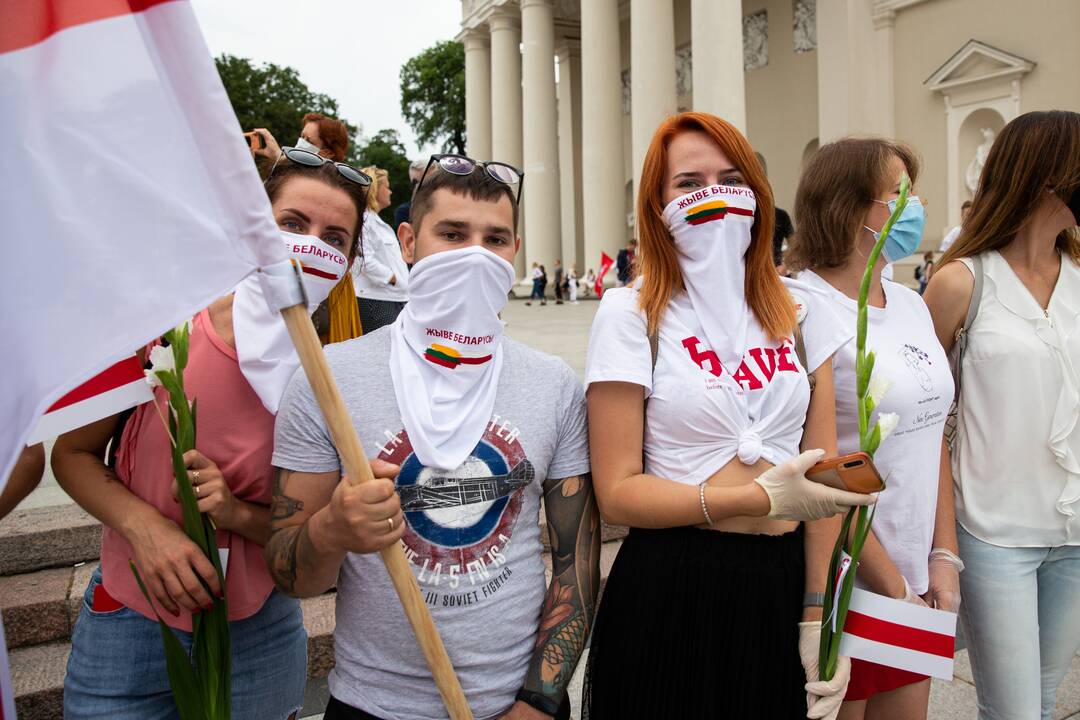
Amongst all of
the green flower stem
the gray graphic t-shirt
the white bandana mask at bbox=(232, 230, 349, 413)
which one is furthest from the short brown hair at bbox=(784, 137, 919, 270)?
the white bandana mask at bbox=(232, 230, 349, 413)

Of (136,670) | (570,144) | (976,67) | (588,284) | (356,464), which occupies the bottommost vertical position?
(136,670)

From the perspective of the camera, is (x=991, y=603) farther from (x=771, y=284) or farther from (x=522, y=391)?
(x=522, y=391)

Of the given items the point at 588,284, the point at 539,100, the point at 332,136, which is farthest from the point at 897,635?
the point at 539,100

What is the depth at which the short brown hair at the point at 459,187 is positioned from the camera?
199 cm

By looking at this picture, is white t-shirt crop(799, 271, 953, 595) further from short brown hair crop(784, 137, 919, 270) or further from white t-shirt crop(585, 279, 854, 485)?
white t-shirt crop(585, 279, 854, 485)

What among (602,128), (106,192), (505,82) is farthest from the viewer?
(505,82)

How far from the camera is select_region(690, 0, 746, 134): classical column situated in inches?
805

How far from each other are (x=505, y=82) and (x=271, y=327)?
34136 mm

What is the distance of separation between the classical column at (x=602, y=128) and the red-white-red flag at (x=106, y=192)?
86.6 feet

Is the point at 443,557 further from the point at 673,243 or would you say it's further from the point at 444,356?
the point at 673,243

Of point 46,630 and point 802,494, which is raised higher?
point 802,494

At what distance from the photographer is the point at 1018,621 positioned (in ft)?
8.33

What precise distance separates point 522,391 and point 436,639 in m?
0.61

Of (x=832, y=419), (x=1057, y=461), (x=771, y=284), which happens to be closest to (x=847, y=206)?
(x=771, y=284)
